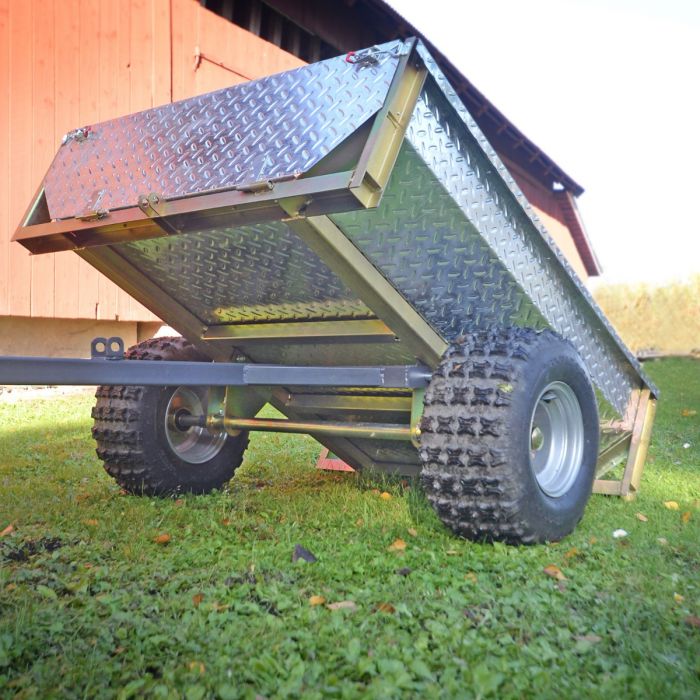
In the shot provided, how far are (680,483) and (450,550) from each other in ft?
7.80

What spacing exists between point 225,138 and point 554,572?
2.07 meters

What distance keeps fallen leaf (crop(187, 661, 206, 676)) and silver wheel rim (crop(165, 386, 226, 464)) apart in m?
2.14

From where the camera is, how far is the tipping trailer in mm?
2678

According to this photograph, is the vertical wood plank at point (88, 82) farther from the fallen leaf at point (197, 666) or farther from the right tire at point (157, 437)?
the fallen leaf at point (197, 666)

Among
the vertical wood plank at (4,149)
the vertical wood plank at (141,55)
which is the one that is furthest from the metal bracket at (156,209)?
the vertical wood plank at (141,55)

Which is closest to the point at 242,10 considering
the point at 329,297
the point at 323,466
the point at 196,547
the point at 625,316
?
the point at 323,466

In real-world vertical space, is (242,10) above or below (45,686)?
above

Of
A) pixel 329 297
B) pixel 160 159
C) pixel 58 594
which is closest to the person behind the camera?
pixel 58 594

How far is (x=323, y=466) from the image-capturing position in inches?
196

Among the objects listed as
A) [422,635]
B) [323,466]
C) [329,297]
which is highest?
[329,297]

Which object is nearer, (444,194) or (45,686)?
(45,686)

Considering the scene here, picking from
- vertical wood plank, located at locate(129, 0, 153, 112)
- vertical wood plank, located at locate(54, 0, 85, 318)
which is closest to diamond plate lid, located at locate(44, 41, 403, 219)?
vertical wood plank, located at locate(54, 0, 85, 318)

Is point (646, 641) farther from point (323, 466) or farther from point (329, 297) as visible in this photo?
point (323, 466)

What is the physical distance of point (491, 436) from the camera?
2980mm
